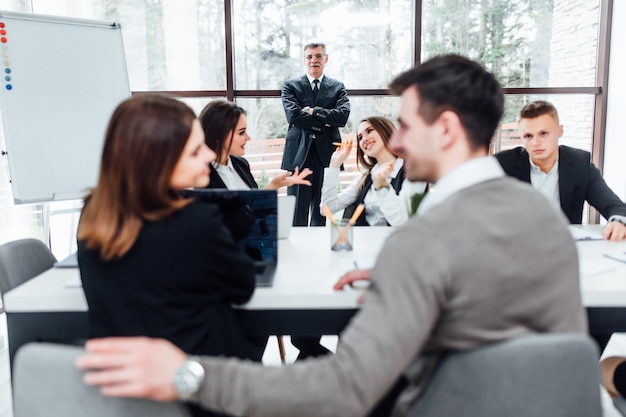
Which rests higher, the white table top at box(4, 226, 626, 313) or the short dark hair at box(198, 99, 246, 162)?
the short dark hair at box(198, 99, 246, 162)

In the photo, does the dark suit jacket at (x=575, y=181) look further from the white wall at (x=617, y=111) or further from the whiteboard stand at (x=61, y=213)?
the white wall at (x=617, y=111)

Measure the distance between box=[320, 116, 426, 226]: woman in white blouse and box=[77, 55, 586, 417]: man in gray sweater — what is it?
1452mm

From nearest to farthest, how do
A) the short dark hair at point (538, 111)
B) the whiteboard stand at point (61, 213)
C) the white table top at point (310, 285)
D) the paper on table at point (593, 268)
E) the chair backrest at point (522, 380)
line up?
the chair backrest at point (522, 380) < the white table top at point (310, 285) < the paper on table at point (593, 268) < the short dark hair at point (538, 111) < the whiteboard stand at point (61, 213)

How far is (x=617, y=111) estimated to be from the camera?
452cm

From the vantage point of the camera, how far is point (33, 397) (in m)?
0.85

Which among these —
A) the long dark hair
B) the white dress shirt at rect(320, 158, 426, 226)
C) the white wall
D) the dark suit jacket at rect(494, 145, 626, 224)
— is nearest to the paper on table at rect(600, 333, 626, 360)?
the dark suit jacket at rect(494, 145, 626, 224)

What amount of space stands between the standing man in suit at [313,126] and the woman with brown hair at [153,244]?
131 inches

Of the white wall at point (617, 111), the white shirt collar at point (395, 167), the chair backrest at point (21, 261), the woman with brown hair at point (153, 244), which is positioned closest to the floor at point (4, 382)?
the chair backrest at point (21, 261)

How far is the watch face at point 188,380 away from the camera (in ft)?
2.68

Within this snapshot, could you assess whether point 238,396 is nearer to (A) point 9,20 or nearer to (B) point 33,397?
(B) point 33,397

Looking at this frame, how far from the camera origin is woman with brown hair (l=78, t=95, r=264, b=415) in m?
1.01

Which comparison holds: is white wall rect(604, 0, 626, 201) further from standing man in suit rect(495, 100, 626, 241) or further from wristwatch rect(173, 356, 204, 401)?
wristwatch rect(173, 356, 204, 401)

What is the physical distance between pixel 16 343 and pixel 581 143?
4.74 m

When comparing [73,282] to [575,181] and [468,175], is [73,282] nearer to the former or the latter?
[468,175]
